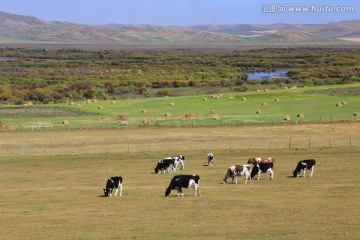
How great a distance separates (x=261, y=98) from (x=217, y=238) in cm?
7820

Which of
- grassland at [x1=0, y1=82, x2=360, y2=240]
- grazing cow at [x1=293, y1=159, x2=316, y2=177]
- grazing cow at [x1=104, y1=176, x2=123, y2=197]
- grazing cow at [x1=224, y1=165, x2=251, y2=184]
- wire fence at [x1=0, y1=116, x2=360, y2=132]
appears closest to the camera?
grassland at [x1=0, y1=82, x2=360, y2=240]

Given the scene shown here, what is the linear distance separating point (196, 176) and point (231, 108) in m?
57.7

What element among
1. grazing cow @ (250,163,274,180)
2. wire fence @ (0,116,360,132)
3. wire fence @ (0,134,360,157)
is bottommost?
wire fence @ (0,134,360,157)

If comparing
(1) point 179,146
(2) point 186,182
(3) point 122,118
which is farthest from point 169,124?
(2) point 186,182

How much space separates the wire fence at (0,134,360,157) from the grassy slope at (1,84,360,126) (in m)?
15.6

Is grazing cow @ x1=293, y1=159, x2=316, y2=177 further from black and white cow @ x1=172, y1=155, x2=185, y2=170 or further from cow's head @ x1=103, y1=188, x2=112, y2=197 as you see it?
cow's head @ x1=103, y1=188, x2=112, y2=197

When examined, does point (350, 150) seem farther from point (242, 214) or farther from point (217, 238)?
point (217, 238)

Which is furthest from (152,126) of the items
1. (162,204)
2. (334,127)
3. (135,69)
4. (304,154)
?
(135,69)

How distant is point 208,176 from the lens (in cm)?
3969

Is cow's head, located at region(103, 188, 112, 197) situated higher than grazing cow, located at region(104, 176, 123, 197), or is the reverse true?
grazing cow, located at region(104, 176, 123, 197)

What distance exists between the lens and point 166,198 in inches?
1246

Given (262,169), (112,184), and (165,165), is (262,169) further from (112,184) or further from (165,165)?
(112,184)

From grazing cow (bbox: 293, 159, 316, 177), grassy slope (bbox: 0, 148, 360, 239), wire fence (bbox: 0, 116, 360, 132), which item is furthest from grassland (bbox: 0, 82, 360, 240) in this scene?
wire fence (bbox: 0, 116, 360, 132)

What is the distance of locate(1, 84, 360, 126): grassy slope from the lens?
77000 millimetres
